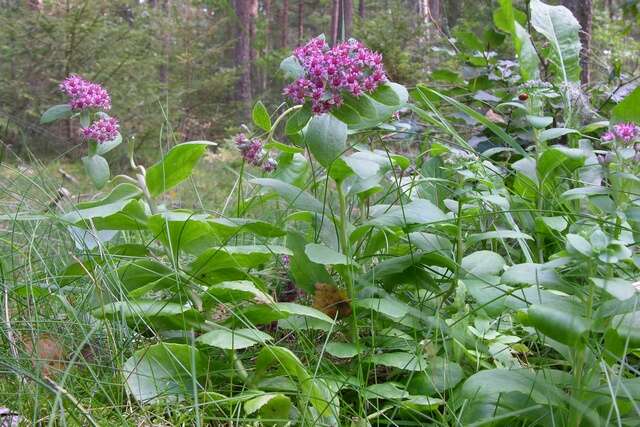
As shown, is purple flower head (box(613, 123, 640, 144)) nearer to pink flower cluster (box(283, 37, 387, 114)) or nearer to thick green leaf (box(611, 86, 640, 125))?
thick green leaf (box(611, 86, 640, 125))

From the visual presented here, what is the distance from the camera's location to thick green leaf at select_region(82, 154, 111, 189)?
5.14 feet

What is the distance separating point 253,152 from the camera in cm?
180

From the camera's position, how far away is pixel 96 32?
307 inches

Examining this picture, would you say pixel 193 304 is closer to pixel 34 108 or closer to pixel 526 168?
pixel 526 168

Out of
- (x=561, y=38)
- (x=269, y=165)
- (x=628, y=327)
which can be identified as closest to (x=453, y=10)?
(x=561, y=38)

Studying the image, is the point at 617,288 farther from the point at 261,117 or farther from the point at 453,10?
the point at 453,10

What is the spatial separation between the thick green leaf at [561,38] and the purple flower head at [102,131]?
155cm

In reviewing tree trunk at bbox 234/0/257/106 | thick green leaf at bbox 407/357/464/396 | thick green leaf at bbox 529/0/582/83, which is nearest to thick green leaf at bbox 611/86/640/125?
thick green leaf at bbox 529/0/582/83

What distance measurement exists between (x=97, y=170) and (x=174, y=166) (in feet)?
0.62

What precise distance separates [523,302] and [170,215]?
791mm

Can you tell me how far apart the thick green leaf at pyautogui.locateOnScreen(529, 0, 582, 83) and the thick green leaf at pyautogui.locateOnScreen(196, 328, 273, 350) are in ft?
5.26

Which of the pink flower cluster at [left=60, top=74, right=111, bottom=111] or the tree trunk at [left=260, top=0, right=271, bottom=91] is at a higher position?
the pink flower cluster at [left=60, top=74, right=111, bottom=111]

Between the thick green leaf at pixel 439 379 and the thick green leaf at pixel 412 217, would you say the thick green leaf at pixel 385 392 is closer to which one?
the thick green leaf at pixel 439 379

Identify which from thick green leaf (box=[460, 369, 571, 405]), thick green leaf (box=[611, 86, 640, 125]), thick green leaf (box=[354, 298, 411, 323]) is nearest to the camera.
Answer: thick green leaf (box=[460, 369, 571, 405])
